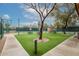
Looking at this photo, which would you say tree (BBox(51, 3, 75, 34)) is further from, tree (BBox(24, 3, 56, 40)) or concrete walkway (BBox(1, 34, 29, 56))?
concrete walkway (BBox(1, 34, 29, 56))

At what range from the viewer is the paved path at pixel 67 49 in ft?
5.20

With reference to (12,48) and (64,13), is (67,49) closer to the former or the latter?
(64,13)

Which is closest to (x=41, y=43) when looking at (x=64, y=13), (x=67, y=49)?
(x=67, y=49)

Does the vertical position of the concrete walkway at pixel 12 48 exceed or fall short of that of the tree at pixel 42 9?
it falls short

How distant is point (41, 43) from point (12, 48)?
11.3 inches

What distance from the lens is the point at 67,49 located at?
5.25 feet

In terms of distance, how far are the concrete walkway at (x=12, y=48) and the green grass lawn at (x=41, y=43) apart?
0.04 meters

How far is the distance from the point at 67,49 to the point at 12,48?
53 centimetres

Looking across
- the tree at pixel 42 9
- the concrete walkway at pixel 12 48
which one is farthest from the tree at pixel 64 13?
the concrete walkway at pixel 12 48

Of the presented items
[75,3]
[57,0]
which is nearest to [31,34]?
[57,0]

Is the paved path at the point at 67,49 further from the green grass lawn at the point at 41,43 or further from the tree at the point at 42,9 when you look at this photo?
the tree at the point at 42,9

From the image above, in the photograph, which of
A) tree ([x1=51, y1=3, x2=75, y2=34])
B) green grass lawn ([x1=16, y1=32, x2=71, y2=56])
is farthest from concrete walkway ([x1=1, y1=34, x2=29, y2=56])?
tree ([x1=51, y1=3, x2=75, y2=34])

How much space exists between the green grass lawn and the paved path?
40mm

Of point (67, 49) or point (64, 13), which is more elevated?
point (64, 13)
